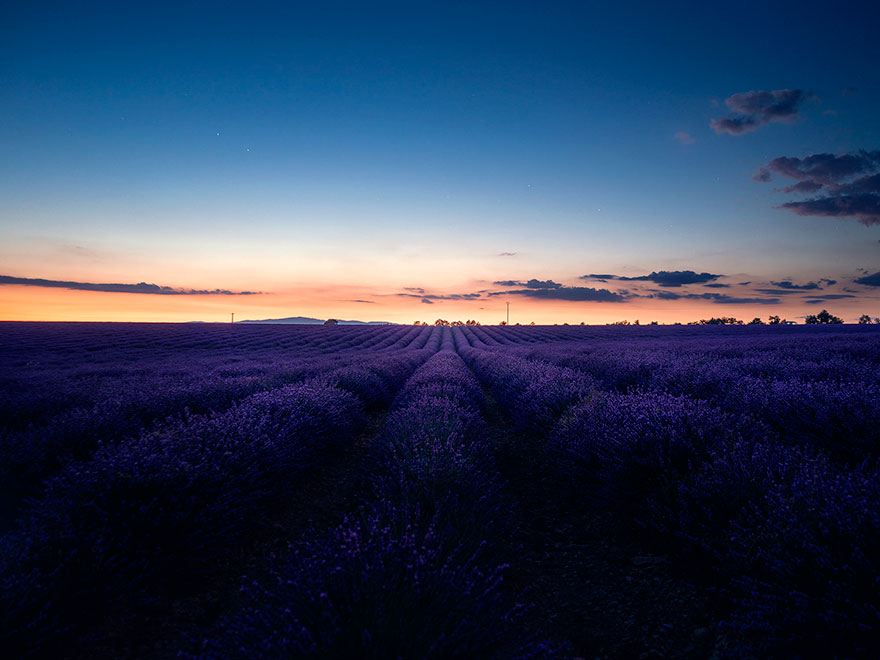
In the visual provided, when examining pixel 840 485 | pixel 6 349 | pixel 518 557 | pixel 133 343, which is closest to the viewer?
pixel 840 485

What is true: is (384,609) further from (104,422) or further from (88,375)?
(88,375)

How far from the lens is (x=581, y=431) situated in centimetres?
385

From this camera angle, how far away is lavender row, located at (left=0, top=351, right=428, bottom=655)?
177 centimetres

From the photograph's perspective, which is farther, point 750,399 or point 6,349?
point 6,349

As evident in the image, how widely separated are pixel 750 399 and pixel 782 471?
2422 mm

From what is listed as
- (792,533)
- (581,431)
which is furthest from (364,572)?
(581,431)

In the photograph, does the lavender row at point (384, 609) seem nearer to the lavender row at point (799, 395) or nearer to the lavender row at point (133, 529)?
the lavender row at point (133, 529)

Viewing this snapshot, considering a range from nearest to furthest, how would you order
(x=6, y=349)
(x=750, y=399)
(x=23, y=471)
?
(x=23, y=471)
(x=750, y=399)
(x=6, y=349)

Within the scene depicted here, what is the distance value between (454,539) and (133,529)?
1742 millimetres

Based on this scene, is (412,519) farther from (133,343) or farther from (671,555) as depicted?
(133,343)

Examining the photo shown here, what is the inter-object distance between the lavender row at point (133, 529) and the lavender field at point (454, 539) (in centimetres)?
1

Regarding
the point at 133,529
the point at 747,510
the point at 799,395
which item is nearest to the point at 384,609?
the point at 133,529

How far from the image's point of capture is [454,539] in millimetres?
2137

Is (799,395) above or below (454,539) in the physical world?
above
